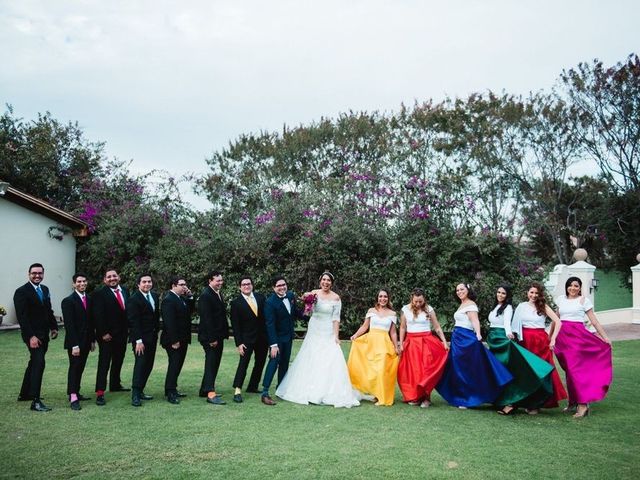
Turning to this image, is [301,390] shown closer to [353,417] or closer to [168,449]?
[353,417]

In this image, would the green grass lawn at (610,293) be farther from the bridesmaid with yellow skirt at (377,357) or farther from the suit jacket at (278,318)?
the suit jacket at (278,318)

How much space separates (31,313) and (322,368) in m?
3.98

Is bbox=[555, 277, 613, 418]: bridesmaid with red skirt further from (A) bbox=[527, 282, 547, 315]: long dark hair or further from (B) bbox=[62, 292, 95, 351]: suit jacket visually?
(B) bbox=[62, 292, 95, 351]: suit jacket

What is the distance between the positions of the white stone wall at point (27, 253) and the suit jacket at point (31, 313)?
38.1 ft

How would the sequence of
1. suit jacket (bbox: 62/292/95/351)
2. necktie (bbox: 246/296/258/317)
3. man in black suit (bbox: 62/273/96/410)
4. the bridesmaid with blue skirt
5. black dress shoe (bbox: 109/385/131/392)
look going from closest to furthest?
man in black suit (bbox: 62/273/96/410)
suit jacket (bbox: 62/292/95/351)
the bridesmaid with blue skirt
necktie (bbox: 246/296/258/317)
black dress shoe (bbox: 109/385/131/392)

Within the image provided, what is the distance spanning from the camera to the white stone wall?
18.3 meters

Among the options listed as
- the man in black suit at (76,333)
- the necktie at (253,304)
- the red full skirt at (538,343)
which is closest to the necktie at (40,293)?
the man in black suit at (76,333)

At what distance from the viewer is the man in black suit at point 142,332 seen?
26.5ft

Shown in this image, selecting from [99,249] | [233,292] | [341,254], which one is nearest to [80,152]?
[99,249]

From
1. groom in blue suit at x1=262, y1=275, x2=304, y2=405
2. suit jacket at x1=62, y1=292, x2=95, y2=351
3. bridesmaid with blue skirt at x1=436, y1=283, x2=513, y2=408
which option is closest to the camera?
suit jacket at x1=62, y1=292, x2=95, y2=351

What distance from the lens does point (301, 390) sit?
848 centimetres

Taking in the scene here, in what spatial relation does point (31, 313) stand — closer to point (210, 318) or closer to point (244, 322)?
point (210, 318)

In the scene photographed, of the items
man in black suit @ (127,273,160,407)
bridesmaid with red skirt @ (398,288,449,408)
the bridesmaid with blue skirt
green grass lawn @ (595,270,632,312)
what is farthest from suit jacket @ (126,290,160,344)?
green grass lawn @ (595,270,632,312)

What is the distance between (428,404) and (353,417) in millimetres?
1319
